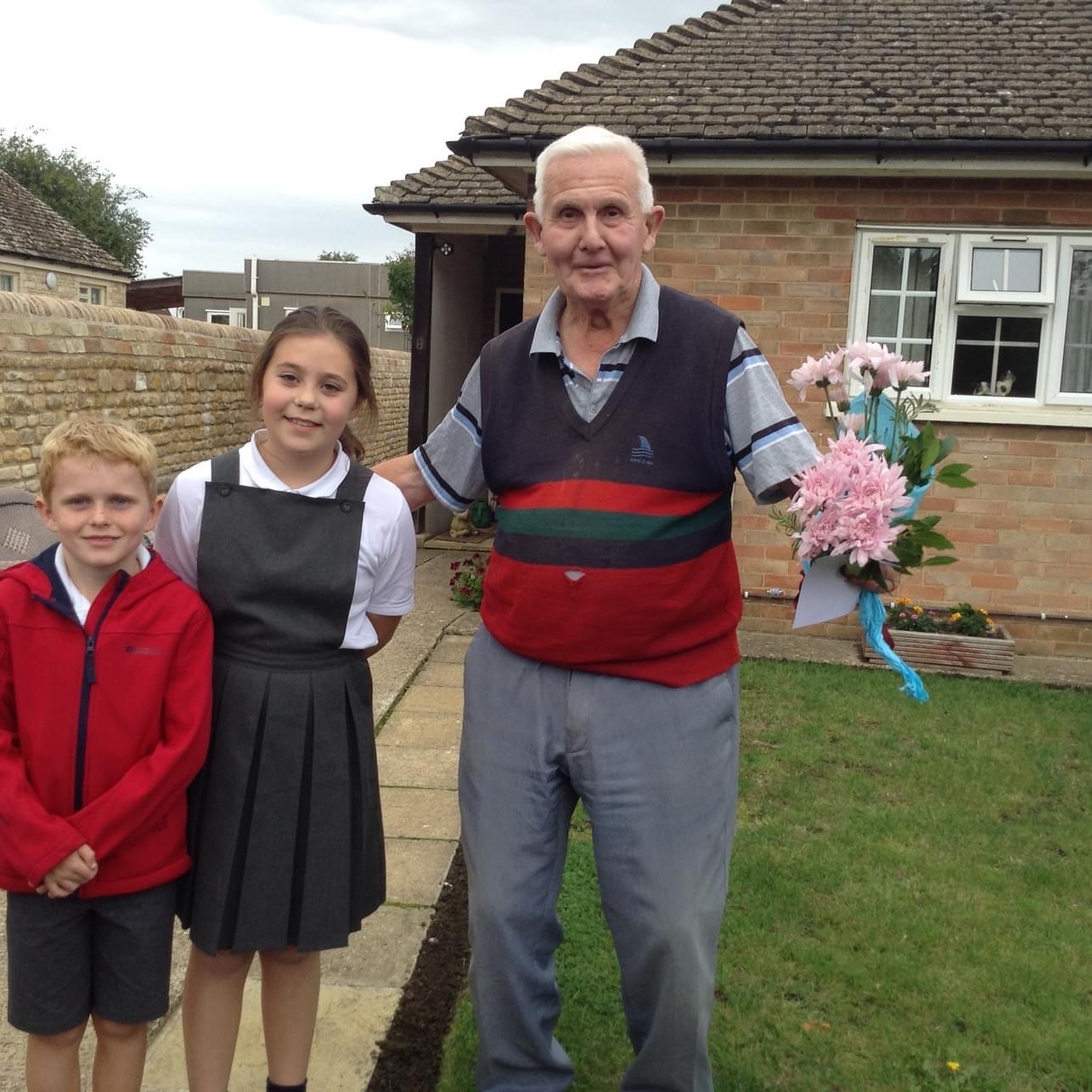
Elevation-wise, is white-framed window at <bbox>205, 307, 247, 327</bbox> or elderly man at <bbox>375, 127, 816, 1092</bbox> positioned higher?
white-framed window at <bbox>205, 307, 247, 327</bbox>

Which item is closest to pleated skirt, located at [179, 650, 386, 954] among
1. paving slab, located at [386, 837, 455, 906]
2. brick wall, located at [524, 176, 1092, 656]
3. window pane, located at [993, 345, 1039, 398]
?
paving slab, located at [386, 837, 455, 906]

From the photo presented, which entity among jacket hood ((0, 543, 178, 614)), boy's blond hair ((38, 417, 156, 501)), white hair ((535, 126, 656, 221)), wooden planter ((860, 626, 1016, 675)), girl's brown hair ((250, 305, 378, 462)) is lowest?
wooden planter ((860, 626, 1016, 675))

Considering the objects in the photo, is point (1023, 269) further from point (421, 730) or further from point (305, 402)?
point (305, 402)

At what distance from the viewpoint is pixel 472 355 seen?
42.9 ft

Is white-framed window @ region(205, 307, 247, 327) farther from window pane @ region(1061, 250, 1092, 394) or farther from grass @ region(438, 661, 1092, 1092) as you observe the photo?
grass @ region(438, 661, 1092, 1092)

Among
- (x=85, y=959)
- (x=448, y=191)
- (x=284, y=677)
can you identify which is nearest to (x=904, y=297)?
(x=448, y=191)

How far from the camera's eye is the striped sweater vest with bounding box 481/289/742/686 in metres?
2.22

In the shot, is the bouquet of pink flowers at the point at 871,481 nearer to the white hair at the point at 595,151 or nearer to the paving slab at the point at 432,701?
the white hair at the point at 595,151

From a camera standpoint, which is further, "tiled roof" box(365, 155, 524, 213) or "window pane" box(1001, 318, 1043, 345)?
"tiled roof" box(365, 155, 524, 213)

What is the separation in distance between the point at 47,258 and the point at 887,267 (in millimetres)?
27957

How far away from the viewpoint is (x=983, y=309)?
778 centimetres

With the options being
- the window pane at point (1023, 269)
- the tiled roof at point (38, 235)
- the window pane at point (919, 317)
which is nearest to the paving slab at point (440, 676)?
the window pane at point (919, 317)

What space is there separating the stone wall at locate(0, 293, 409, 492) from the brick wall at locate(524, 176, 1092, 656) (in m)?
2.69

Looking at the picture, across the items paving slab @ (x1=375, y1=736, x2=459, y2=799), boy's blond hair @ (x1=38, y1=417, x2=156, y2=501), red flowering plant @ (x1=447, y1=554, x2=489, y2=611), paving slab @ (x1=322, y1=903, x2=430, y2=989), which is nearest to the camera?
boy's blond hair @ (x1=38, y1=417, x2=156, y2=501)
